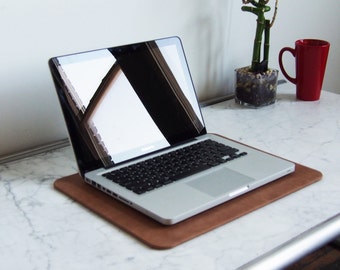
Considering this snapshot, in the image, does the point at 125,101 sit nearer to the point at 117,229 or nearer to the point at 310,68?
the point at 117,229

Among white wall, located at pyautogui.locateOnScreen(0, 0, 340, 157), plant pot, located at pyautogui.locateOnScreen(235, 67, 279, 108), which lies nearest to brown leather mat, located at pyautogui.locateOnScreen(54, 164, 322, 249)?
white wall, located at pyautogui.locateOnScreen(0, 0, 340, 157)

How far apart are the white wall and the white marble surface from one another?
9cm

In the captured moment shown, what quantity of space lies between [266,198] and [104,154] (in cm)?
29

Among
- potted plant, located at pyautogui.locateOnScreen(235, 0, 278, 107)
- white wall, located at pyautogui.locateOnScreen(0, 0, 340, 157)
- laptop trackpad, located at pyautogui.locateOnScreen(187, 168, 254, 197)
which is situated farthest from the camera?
potted plant, located at pyautogui.locateOnScreen(235, 0, 278, 107)

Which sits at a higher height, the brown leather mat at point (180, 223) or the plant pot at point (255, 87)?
the plant pot at point (255, 87)

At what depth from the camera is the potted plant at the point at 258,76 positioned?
1.28 meters

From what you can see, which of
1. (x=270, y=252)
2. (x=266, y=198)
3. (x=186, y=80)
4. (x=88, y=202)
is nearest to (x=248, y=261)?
(x=270, y=252)

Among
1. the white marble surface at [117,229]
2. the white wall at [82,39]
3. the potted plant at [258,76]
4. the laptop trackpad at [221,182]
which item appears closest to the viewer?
the white marble surface at [117,229]

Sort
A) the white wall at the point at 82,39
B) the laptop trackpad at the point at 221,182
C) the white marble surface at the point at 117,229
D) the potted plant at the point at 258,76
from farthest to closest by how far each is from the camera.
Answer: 1. the potted plant at the point at 258,76
2. the white wall at the point at 82,39
3. the laptop trackpad at the point at 221,182
4. the white marble surface at the point at 117,229

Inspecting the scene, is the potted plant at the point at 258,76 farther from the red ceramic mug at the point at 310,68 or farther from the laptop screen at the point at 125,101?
the laptop screen at the point at 125,101

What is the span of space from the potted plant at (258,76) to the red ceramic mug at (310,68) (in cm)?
8

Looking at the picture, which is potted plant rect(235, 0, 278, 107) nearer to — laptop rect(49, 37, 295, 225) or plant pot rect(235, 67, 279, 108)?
plant pot rect(235, 67, 279, 108)

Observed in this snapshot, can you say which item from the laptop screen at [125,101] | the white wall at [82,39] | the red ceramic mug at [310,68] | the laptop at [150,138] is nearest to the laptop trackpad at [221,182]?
the laptop at [150,138]

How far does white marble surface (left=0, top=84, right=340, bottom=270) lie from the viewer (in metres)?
0.71
